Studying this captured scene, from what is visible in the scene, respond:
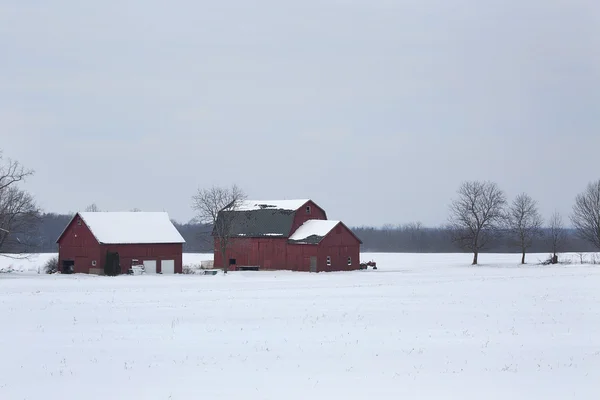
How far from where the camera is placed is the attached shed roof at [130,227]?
6612 centimetres

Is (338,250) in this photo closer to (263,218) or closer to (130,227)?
(263,218)

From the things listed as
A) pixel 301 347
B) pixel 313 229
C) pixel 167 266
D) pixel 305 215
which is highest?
pixel 305 215

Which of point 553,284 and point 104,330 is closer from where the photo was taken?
point 104,330

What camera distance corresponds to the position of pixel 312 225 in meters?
75.1

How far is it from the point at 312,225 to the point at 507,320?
160ft

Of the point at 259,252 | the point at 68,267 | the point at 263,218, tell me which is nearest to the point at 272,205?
the point at 263,218

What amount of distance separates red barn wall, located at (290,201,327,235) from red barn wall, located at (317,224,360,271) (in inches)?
181

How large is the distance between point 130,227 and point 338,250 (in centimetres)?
2093

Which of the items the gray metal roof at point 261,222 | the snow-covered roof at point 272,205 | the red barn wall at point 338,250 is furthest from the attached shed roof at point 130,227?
the red barn wall at point 338,250

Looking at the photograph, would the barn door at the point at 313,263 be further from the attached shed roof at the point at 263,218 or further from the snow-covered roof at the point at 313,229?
the attached shed roof at the point at 263,218

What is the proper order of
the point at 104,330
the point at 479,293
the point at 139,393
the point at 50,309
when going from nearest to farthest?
the point at 139,393 < the point at 104,330 < the point at 50,309 < the point at 479,293

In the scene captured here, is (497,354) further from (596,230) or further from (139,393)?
(596,230)

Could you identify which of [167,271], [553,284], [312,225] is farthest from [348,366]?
[312,225]

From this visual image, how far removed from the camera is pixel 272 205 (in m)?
78.7
